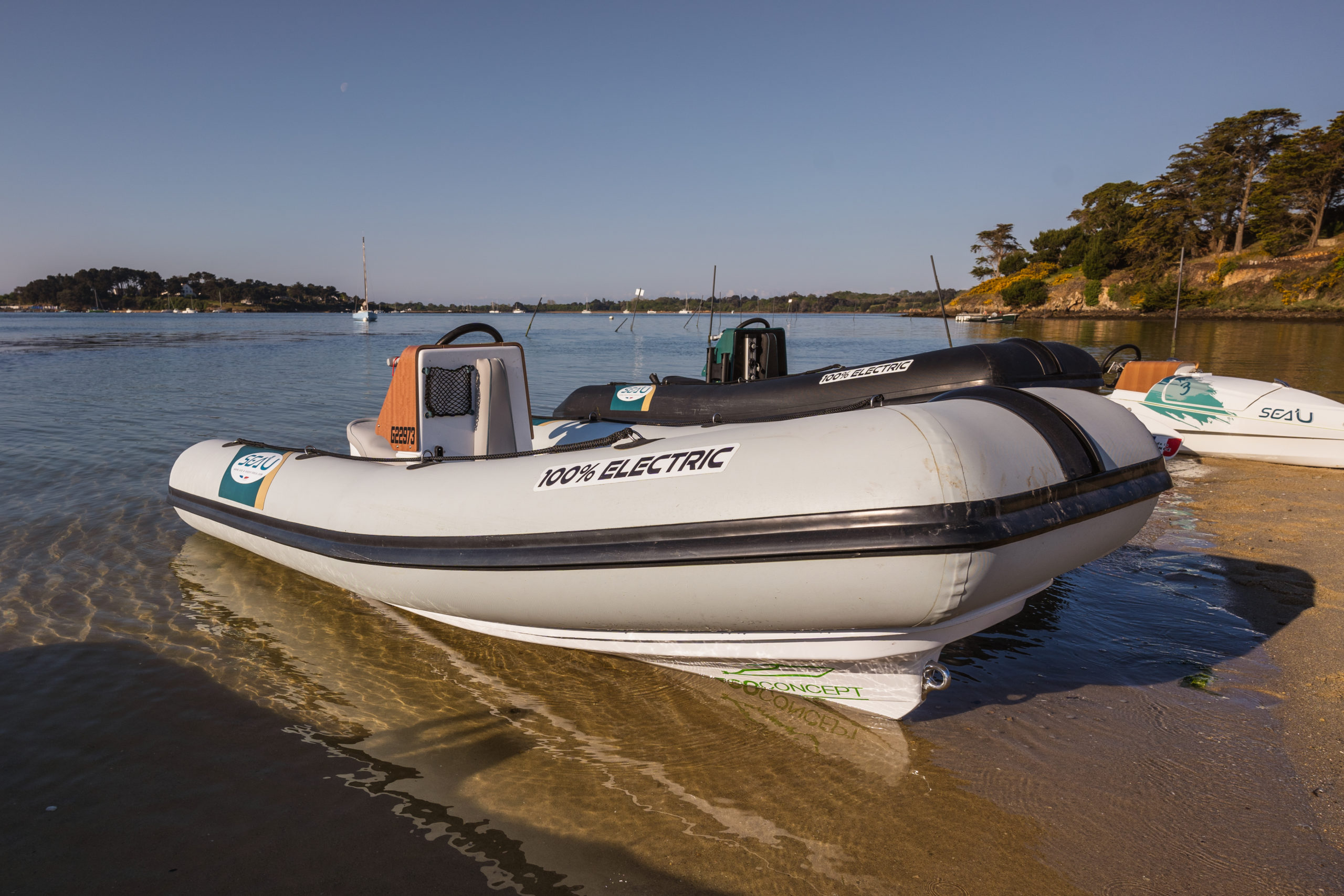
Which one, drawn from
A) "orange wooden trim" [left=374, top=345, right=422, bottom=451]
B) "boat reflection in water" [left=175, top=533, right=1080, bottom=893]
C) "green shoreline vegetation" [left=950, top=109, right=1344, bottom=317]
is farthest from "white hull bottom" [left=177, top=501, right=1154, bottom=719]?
"green shoreline vegetation" [left=950, top=109, right=1344, bottom=317]

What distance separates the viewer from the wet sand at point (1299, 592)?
2.55m

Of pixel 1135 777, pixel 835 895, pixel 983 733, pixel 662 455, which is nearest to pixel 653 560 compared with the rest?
pixel 662 455

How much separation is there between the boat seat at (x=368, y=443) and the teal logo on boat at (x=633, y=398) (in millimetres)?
2359

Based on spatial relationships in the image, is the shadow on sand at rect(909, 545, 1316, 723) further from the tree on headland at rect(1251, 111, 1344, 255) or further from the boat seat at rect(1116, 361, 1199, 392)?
the tree on headland at rect(1251, 111, 1344, 255)

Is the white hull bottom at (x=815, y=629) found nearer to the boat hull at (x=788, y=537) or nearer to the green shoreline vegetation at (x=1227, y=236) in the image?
the boat hull at (x=788, y=537)

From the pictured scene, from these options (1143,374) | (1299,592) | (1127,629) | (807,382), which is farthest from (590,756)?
(1143,374)

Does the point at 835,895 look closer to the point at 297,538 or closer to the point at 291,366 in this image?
the point at 297,538

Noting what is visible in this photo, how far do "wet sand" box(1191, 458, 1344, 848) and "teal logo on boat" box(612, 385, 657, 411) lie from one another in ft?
15.0

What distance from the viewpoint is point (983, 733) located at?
111 inches

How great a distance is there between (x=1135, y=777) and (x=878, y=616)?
112 centimetres

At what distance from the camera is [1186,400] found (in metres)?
7.98

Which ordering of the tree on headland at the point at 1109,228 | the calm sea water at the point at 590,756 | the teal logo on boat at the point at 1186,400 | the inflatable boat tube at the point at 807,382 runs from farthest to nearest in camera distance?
1. the tree on headland at the point at 1109,228
2. the teal logo on boat at the point at 1186,400
3. the inflatable boat tube at the point at 807,382
4. the calm sea water at the point at 590,756

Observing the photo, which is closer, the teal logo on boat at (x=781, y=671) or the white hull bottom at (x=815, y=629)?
the white hull bottom at (x=815, y=629)

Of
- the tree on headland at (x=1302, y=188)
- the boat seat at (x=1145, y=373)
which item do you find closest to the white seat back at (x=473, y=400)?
the boat seat at (x=1145, y=373)
